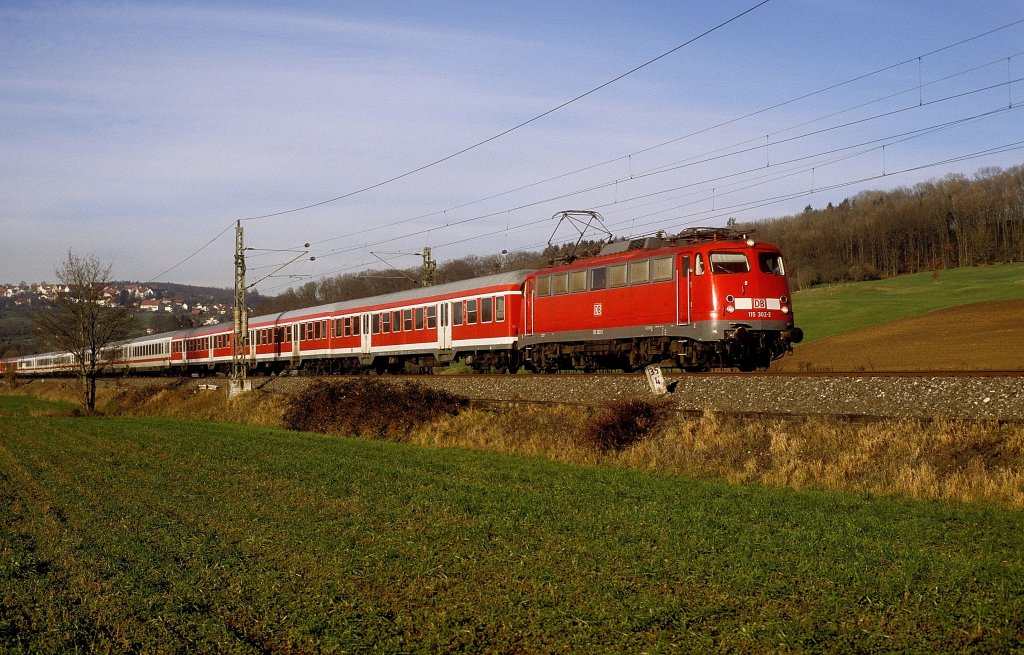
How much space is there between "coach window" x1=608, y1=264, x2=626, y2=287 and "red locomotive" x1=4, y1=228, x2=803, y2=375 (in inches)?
1.3

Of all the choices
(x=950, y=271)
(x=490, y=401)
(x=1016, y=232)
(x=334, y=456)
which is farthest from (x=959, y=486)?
(x=1016, y=232)

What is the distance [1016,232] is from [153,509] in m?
91.0

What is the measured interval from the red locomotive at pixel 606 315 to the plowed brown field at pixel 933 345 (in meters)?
8.41

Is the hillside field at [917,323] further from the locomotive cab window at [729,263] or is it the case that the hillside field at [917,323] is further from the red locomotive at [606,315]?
the locomotive cab window at [729,263]

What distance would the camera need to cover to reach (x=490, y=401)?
26.4 metres

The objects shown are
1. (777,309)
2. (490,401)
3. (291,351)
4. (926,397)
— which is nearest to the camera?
(926,397)

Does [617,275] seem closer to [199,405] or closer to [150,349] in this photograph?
[199,405]

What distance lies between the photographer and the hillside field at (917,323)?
35.9 meters

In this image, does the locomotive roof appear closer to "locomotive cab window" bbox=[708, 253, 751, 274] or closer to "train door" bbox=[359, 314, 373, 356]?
"train door" bbox=[359, 314, 373, 356]

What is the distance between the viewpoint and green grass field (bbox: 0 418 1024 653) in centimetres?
705

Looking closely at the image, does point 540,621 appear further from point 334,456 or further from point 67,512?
point 334,456

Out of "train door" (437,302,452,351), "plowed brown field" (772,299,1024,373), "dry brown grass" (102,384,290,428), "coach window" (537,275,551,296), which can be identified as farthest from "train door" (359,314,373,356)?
"plowed brown field" (772,299,1024,373)

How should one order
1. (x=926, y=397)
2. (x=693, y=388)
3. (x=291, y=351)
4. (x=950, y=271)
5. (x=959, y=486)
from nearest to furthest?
(x=959, y=486) → (x=926, y=397) → (x=693, y=388) → (x=291, y=351) → (x=950, y=271)

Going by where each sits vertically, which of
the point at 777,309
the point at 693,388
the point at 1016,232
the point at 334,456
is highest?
the point at 1016,232
